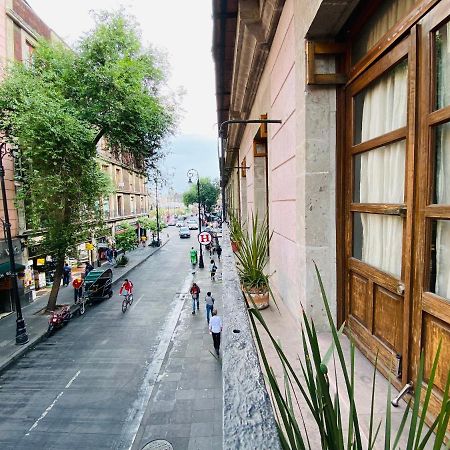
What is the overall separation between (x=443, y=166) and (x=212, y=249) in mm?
27716

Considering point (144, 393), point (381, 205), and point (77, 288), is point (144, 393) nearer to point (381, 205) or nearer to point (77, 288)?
point (381, 205)

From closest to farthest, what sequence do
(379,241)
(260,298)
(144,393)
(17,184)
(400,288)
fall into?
(400,288) → (379,241) → (260,298) → (144,393) → (17,184)

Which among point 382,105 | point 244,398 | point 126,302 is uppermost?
point 382,105

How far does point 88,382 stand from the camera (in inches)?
360

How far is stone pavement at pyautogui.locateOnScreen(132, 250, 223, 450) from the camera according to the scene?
22.0 feet

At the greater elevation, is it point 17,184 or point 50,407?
point 17,184

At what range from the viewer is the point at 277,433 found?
1007 millimetres

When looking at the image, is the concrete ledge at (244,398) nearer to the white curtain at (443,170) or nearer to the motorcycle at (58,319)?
the white curtain at (443,170)

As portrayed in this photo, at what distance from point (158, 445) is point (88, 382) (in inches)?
150

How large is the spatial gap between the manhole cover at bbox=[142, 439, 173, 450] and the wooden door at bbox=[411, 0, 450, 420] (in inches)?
249

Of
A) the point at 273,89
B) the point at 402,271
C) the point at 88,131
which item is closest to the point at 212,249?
the point at 88,131

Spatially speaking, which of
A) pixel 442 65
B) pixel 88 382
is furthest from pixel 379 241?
pixel 88 382

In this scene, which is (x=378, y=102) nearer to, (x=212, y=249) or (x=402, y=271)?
(x=402, y=271)

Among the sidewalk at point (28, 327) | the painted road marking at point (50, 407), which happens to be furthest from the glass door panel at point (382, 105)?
the sidewalk at point (28, 327)
